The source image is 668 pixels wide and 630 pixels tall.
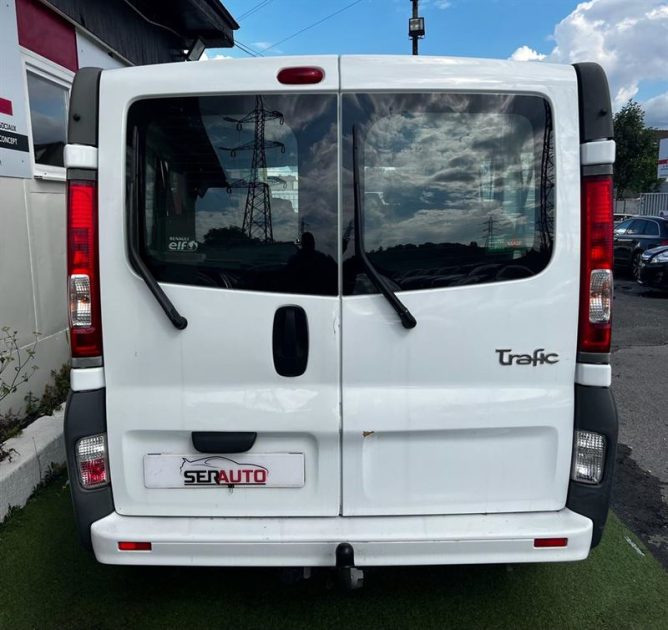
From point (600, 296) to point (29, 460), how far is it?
10.9ft

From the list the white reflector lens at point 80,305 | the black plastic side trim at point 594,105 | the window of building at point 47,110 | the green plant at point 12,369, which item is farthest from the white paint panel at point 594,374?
the window of building at point 47,110

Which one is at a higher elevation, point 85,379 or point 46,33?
point 46,33

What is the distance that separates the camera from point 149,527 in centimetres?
229

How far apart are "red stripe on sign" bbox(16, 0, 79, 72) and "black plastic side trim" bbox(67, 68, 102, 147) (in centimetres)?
299

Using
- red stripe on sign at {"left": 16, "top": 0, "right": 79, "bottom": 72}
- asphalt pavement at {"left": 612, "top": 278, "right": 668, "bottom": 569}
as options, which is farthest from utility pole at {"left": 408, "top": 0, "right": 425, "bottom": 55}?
red stripe on sign at {"left": 16, "top": 0, "right": 79, "bottom": 72}

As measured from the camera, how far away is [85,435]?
2.28 meters

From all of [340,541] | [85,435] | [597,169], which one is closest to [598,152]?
[597,169]

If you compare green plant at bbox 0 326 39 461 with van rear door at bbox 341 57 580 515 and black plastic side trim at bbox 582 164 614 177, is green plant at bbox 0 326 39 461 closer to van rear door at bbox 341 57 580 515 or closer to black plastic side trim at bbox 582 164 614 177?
van rear door at bbox 341 57 580 515

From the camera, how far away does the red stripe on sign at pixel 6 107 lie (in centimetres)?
417

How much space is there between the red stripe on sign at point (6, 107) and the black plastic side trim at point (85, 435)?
288cm

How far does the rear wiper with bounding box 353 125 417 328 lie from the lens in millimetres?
2209

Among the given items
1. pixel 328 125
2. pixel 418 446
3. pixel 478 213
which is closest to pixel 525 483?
pixel 418 446

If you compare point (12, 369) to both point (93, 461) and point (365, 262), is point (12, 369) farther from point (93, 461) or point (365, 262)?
point (365, 262)

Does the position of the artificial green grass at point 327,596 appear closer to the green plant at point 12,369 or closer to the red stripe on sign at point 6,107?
the green plant at point 12,369
